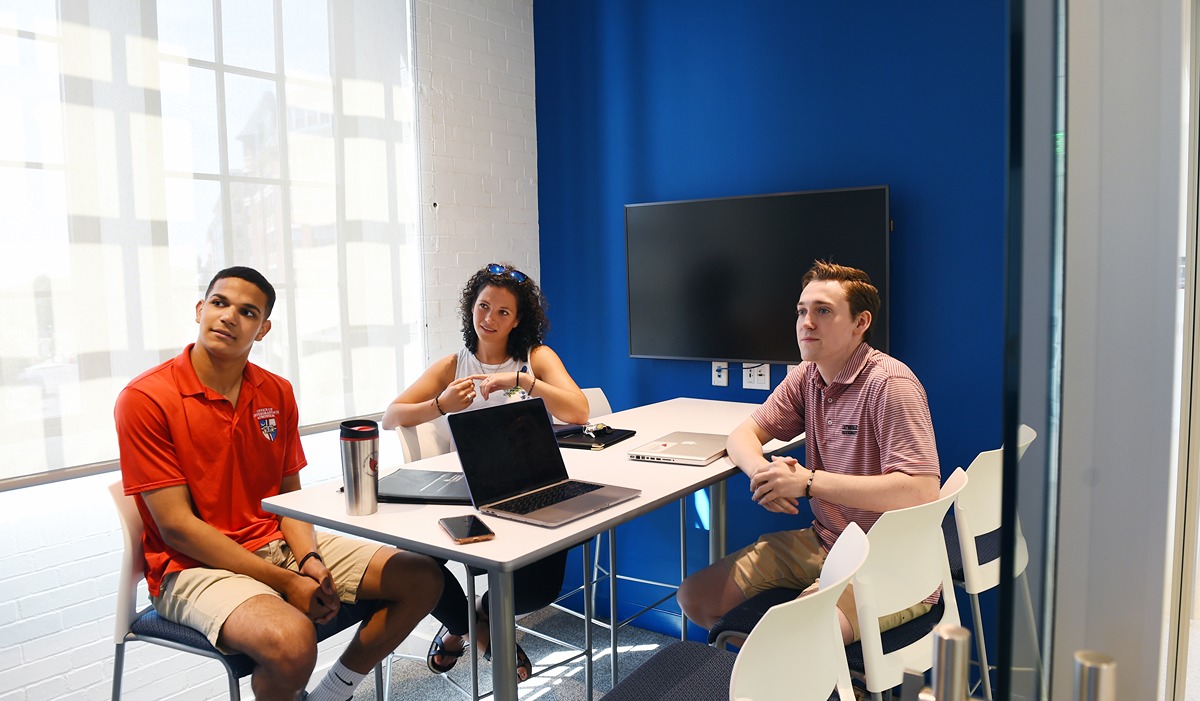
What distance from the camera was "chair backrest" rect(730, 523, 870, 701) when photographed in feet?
4.18

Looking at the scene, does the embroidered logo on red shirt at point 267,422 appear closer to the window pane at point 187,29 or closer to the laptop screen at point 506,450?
the laptop screen at point 506,450

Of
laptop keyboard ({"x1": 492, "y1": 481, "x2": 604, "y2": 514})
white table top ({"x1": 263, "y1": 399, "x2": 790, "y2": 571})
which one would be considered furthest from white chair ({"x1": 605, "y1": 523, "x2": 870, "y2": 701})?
laptop keyboard ({"x1": 492, "y1": 481, "x2": 604, "y2": 514})

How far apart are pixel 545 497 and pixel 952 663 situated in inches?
69.9

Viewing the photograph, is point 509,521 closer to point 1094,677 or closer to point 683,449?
point 683,449

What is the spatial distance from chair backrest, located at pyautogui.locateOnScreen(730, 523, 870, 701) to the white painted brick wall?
7.96 ft

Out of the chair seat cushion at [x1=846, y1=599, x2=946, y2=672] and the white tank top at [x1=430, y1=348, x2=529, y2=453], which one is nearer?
the chair seat cushion at [x1=846, y1=599, x2=946, y2=672]

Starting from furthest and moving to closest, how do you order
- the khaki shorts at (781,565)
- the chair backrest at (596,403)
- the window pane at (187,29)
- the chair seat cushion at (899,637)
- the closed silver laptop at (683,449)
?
the chair backrest at (596,403) → the window pane at (187,29) → the closed silver laptop at (683,449) → the khaki shorts at (781,565) → the chair seat cushion at (899,637)

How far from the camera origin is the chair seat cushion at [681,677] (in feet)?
5.60

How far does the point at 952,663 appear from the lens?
34cm

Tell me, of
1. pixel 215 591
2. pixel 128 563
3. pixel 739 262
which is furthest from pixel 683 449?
pixel 128 563

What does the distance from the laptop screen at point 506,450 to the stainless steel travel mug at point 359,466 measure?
207 millimetres

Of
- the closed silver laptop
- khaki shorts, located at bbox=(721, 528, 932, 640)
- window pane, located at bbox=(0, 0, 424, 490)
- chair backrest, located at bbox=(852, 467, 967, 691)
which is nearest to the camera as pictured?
chair backrest, located at bbox=(852, 467, 967, 691)

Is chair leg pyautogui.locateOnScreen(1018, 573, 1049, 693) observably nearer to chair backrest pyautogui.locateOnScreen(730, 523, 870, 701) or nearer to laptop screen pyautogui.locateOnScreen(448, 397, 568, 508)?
chair backrest pyautogui.locateOnScreen(730, 523, 870, 701)

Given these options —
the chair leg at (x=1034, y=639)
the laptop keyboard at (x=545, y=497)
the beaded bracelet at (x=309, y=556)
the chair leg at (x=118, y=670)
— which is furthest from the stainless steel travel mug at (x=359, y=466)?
the chair leg at (x=1034, y=639)
